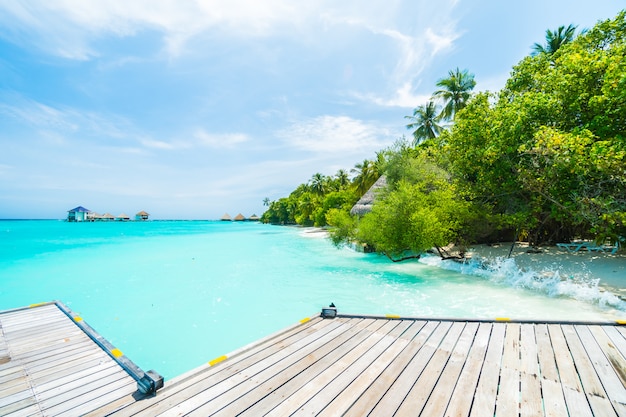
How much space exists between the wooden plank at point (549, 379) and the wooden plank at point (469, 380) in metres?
0.54

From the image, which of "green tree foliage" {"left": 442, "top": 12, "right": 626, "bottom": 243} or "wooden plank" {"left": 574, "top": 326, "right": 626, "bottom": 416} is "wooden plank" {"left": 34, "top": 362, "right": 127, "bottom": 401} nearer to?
"wooden plank" {"left": 574, "top": 326, "right": 626, "bottom": 416}

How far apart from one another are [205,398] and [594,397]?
144 inches

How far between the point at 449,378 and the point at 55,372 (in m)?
4.51

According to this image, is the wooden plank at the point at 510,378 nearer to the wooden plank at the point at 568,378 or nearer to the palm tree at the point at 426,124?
the wooden plank at the point at 568,378

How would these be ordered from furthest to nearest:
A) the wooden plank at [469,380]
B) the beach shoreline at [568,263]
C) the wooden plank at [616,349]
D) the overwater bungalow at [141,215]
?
the overwater bungalow at [141,215] → the beach shoreline at [568,263] → the wooden plank at [616,349] → the wooden plank at [469,380]

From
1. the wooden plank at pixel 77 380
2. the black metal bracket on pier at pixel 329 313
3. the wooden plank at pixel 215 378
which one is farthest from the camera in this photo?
the black metal bracket on pier at pixel 329 313

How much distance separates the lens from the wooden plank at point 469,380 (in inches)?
94.3

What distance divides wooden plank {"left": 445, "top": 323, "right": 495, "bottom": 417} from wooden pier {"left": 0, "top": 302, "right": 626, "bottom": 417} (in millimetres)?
11

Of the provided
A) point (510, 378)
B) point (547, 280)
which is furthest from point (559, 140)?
point (510, 378)

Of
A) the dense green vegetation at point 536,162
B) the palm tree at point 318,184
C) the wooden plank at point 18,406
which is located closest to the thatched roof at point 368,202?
the dense green vegetation at point 536,162

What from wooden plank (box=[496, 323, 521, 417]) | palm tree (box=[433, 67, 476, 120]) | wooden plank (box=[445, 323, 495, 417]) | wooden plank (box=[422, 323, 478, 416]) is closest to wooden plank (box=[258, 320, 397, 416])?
wooden plank (box=[422, 323, 478, 416])

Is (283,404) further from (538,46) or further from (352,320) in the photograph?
(538,46)

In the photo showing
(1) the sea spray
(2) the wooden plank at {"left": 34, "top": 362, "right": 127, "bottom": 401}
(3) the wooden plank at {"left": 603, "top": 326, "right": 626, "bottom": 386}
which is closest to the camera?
(2) the wooden plank at {"left": 34, "top": 362, "right": 127, "bottom": 401}

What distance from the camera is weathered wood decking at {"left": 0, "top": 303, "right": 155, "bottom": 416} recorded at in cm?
266
